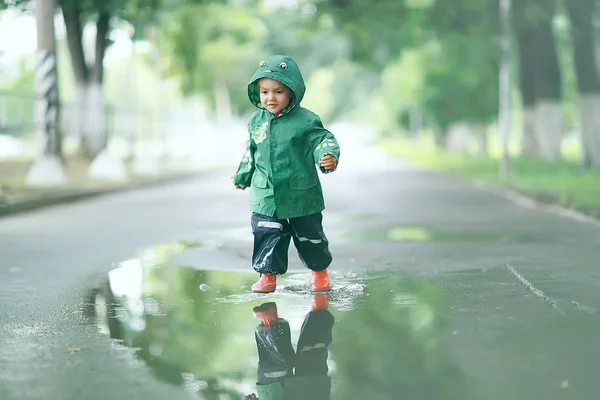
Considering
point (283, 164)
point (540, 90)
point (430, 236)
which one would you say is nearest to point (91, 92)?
point (540, 90)

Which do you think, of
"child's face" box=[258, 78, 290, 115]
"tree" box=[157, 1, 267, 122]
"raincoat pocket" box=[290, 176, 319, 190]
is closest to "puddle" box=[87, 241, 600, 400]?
"raincoat pocket" box=[290, 176, 319, 190]

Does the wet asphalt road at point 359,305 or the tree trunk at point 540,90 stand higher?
the tree trunk at point 540,90

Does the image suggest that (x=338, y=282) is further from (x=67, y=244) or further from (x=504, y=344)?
(x=67, y=244)

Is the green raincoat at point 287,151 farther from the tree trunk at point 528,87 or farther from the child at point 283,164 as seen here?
the tree trunk at point 528,87

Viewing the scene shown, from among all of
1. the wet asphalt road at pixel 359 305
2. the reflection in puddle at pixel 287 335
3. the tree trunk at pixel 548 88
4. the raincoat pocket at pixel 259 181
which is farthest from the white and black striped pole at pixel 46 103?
the tree trunk at pixel 548 88

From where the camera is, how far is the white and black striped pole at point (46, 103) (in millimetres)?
22725

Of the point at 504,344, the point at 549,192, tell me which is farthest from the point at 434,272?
the point at 549,192

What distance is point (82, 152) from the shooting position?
105ft

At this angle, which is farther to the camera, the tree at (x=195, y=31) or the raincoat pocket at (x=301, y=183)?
the tree at (x=195, y=31)

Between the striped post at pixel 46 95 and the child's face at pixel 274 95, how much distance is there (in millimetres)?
15762

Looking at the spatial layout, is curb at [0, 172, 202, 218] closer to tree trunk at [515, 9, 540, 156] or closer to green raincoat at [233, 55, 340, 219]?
green raincoat at [233, 55, 340, 219]

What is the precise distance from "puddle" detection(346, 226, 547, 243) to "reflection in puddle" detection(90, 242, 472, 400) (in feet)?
12.2

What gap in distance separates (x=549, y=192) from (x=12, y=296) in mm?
14680

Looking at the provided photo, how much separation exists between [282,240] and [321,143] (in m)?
0.87
